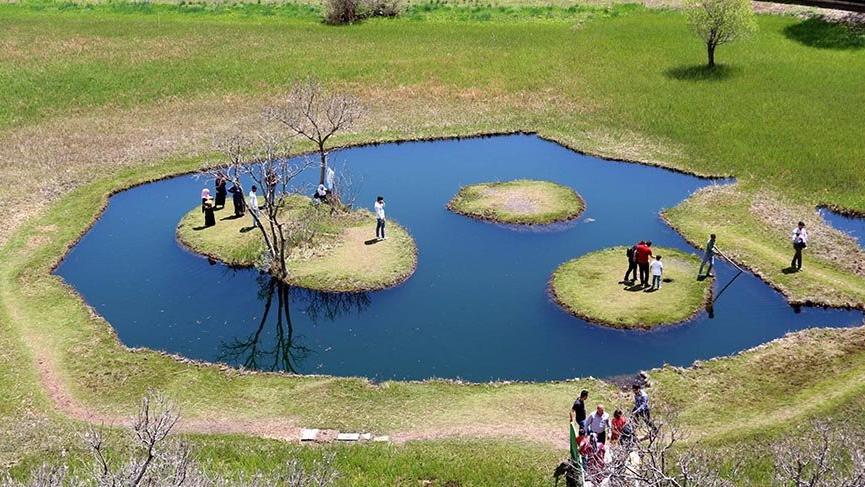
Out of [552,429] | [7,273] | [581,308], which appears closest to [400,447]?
[552,429]

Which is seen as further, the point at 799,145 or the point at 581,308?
the point at 799,145

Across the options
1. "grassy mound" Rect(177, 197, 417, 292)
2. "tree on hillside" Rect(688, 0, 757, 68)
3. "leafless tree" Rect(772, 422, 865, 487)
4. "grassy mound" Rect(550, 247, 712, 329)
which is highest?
"tree on hillside" Rect(688, 0, 757, 68)

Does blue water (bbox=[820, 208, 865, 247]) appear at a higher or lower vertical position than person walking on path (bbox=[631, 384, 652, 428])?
higher

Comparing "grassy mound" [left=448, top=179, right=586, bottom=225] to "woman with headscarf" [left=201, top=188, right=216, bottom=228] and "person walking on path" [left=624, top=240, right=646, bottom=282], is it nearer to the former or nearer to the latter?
"person walking on path" [left=624, top=240, right=646, bottom=282]

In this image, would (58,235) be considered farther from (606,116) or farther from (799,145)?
(799,145)

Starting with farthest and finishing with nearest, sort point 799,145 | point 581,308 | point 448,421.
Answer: point 799,145, point 581,308, point 448,421

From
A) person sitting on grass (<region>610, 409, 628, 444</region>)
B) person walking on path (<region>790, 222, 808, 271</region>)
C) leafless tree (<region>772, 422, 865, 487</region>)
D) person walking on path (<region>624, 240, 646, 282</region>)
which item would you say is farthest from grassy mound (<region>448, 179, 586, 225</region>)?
leafless tree (<region>772, 422, 865, 487</region>)

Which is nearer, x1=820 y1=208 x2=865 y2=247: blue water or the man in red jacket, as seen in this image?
the man in red jacket

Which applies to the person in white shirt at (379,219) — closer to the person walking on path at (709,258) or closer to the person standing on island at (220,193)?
the person standing on island at (220,193)
